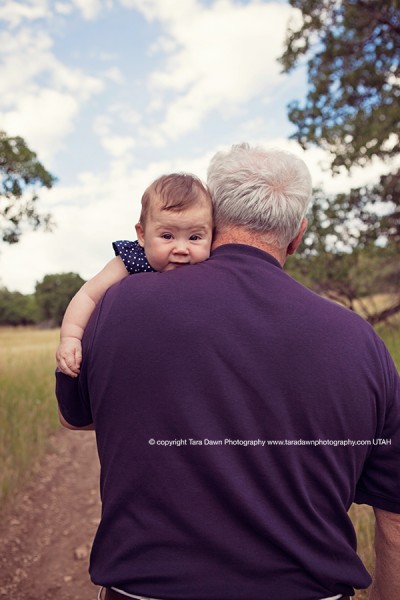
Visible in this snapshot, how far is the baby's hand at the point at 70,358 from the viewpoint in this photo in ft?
6.04

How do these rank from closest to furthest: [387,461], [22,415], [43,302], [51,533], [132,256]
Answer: [387,461] < [132,256] < [51,533] < [22,415] < [43,302]

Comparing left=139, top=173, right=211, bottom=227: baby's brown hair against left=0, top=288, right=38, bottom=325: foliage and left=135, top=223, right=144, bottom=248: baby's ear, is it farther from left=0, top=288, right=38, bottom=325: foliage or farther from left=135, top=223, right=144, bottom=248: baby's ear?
left=0, top=288, right=38, bottom=325: foliage

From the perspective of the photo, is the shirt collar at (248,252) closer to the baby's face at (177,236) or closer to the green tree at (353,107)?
the baby's face at (177,236)

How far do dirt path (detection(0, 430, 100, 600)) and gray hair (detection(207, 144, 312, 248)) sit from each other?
3355mm

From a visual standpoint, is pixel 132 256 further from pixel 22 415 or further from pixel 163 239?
pixel 22 415

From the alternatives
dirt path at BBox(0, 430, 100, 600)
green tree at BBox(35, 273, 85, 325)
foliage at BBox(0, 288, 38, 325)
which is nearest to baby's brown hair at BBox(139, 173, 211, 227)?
dirt path at BBox(0, 430, 100, 600)

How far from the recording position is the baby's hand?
1842 millimetres

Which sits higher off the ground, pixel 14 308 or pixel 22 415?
pixel 14 308

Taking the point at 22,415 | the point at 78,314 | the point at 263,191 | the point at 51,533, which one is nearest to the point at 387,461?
the point at 263,191

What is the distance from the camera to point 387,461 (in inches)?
71.9

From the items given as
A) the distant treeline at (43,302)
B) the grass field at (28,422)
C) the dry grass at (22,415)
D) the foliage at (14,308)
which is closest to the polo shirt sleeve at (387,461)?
the grass field at (28,422)

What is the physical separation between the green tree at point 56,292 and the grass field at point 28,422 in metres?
13.9

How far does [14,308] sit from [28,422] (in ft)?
157

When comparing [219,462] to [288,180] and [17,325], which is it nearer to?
[288,180]
